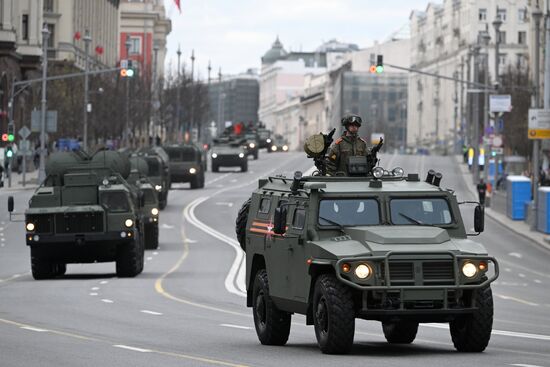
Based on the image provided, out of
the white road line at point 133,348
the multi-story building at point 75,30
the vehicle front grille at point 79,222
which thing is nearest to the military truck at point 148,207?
the vehicle front grille at point 79,222

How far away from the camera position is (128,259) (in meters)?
35.9

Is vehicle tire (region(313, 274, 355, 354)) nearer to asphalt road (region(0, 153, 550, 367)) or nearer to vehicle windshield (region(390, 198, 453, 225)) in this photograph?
asphalt road (region(0, 153, 550, 367))

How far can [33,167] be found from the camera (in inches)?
4146

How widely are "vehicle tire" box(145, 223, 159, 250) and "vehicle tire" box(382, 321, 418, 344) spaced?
1287 inches

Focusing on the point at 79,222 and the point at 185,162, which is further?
the point at 185,162

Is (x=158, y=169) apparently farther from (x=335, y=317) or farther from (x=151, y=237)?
(x=335, y=317)

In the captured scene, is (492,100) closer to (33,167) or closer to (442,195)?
(33,167)

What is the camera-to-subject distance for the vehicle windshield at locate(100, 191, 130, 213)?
3522 centimetres

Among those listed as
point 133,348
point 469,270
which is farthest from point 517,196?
point 469,270

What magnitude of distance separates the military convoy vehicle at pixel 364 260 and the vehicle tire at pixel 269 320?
0.04 ft

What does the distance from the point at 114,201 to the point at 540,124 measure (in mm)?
26213

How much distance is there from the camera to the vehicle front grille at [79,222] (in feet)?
114

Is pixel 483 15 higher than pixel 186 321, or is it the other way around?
pixel 483 15

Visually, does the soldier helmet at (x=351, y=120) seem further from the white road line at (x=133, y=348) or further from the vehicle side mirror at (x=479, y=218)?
the white road line at (x=133, y=348)
